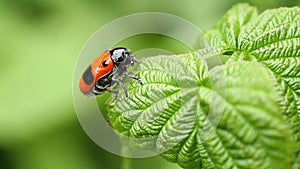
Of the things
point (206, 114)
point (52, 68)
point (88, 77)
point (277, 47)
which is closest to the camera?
point (206, 114)

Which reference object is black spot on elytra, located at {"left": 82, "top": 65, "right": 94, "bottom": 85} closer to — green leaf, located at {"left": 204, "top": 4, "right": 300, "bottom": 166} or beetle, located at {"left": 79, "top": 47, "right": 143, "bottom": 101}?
beetle, located at {"left": 79, "top": 47, "right": 143, "bottom": 101}

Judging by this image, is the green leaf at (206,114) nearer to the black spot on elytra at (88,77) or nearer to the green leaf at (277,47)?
the green leaf at (277,47)

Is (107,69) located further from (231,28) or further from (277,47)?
(277,47)

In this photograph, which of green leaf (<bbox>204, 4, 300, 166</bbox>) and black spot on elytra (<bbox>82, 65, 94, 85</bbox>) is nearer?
green leaf (<bbox>204, 4, 300, 166</bbox>)

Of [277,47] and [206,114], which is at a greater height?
[277,47]

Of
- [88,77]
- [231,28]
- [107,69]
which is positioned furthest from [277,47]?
[88,77]

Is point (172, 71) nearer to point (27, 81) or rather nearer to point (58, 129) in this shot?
point (58, 129)

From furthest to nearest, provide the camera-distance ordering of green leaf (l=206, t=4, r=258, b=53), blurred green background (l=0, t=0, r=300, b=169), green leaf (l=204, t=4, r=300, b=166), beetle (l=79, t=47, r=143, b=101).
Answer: blurred green background (l=0, t=0, r=300, b=169), beetle (l=79, t=47, r=143, b=101), green leaf (l=206, t=4, r=258, b=53), green leaf (l=204, t=4, r=300, b=166)

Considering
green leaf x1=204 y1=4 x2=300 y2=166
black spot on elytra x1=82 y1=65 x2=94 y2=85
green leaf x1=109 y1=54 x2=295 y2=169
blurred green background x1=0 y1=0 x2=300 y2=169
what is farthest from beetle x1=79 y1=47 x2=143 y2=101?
blurred green background x1=0 y1=0 x2=300 y2=169
